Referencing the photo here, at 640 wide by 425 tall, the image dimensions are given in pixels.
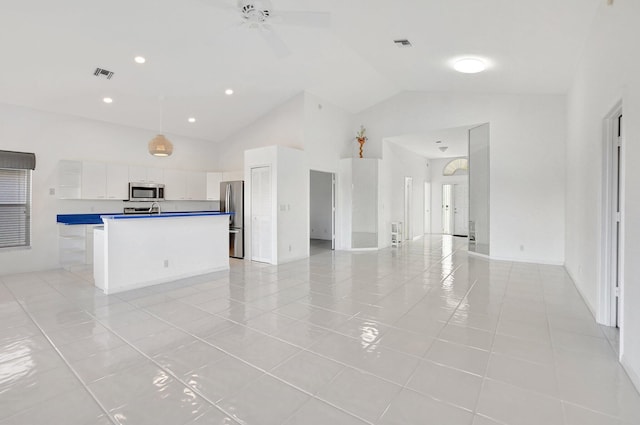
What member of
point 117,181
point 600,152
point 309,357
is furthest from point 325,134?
point 309,357

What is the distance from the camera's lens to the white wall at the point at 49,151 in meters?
5.59

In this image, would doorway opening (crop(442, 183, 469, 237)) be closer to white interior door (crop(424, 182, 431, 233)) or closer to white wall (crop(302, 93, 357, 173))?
white interior door (crop(424, 182, 431, 233))

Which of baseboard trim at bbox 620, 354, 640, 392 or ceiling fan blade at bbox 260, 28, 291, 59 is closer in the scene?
baseboard trim at bbox 620, 354, 640, 392

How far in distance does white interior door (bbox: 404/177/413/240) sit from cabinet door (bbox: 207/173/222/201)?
5545mm

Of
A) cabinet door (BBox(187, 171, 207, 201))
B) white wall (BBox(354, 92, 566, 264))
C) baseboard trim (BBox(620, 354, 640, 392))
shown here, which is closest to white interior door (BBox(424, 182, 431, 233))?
white wall (BBox(354, 92, 566, 264))

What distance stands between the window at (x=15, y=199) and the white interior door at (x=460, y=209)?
12091 millimetres

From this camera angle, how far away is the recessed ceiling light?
5.02m

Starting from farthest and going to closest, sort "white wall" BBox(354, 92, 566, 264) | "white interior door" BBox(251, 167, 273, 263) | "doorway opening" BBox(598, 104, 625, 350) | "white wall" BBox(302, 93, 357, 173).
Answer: "white wall" BBox(302, 93, 357, 173), "white interior door" BBox(251, 167, 273, 263), "white wall" BBox(354, 92, 566, 264), "doorway opening" BBox(598, 104, 625, 350)

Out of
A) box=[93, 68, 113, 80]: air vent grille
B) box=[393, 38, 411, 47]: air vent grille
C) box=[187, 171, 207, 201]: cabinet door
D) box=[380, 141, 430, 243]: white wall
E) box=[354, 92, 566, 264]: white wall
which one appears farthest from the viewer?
box=[380, 141, 430, 243]: white wall

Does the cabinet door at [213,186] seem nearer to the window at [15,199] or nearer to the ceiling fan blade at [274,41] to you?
the window at [15,199]

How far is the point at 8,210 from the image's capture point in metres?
5.68

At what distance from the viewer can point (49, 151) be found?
598 cm

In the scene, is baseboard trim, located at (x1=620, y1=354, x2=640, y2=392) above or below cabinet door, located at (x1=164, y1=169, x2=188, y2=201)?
below

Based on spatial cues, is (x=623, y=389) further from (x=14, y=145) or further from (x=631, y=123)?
(x=14, y=145)
